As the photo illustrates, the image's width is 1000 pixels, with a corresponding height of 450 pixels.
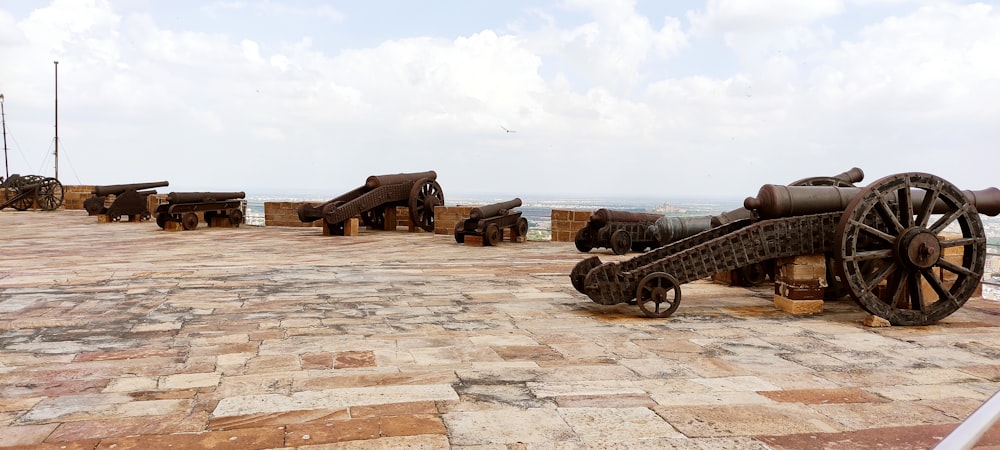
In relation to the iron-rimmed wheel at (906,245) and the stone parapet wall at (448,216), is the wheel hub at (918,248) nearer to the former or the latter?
the iron-rimmed wheel at (906,245)

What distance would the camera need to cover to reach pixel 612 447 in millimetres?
2945

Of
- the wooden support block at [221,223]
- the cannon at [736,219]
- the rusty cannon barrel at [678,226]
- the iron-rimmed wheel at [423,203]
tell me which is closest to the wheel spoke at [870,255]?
the cannon at [736,219]

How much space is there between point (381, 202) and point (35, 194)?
16.3 m

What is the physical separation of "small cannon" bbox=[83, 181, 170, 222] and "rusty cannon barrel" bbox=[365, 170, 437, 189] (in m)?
7.39

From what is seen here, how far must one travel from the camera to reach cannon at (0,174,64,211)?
25.5m

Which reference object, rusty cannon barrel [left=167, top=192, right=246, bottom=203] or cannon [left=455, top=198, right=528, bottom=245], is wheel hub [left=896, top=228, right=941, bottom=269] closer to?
cannon [left=455, top=198, right=528, bottom=245]

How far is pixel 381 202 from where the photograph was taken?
16.4m

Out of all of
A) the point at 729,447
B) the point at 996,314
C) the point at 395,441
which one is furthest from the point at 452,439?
the point at 996,314

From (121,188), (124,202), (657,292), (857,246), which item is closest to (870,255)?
(857,246)

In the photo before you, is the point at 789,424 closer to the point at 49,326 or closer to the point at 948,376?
the point at 948,376

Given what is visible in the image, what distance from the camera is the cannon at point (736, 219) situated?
8.09 meters

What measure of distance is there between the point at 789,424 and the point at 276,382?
257 cm

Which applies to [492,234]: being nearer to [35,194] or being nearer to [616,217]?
[616,217]

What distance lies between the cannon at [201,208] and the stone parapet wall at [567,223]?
A: 27.3ft
